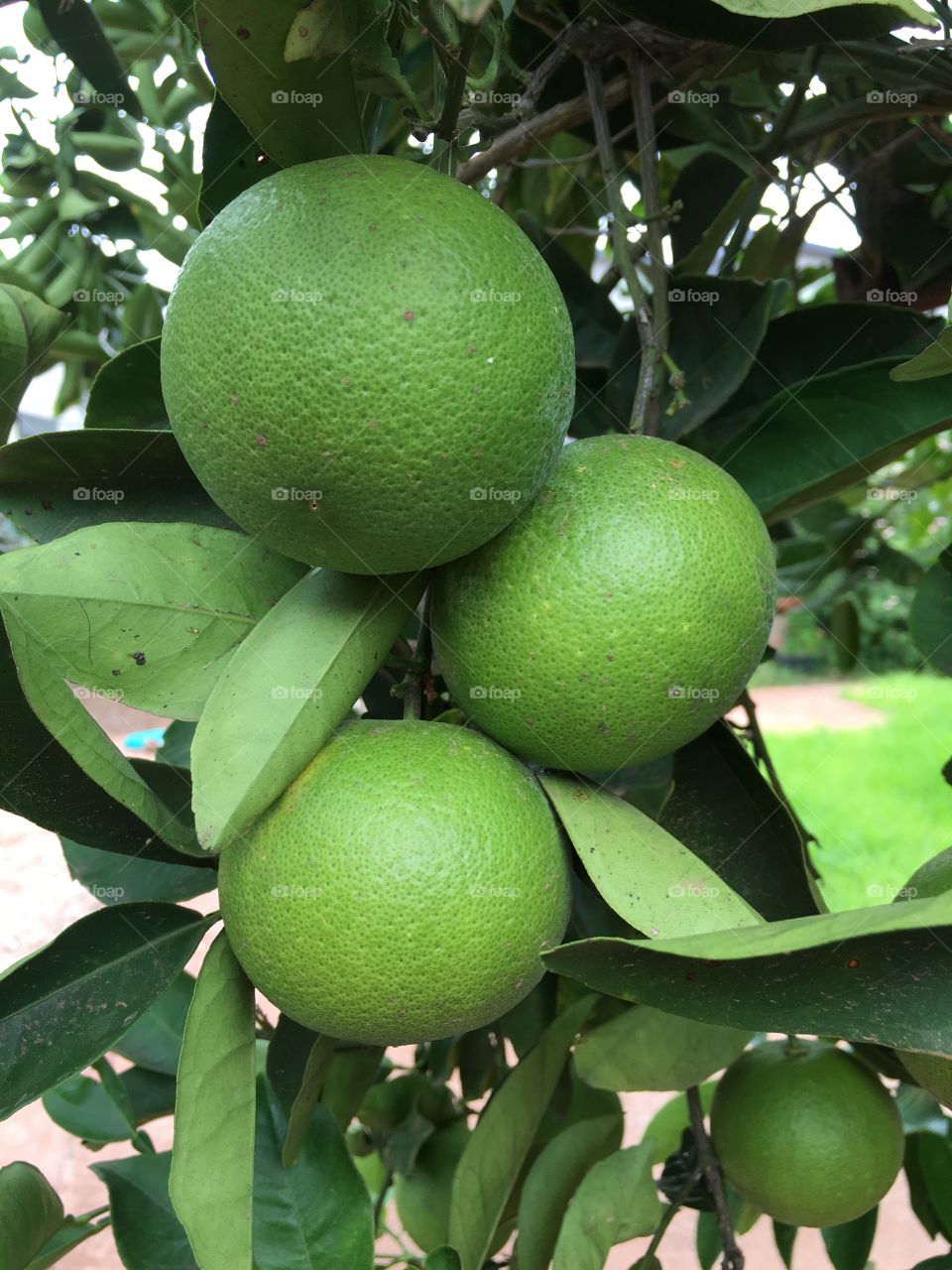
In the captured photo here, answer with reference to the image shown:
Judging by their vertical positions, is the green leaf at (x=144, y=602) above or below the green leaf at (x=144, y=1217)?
above

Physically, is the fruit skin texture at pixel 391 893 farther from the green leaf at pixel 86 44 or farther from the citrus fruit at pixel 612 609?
the green leaf at pixel 86 44

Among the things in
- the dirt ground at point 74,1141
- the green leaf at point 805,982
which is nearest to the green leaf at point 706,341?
the green leaf at point 805,982

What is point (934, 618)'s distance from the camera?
0.90 meters

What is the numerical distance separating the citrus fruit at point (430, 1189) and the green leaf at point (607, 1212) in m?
0.30

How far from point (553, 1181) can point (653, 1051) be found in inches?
A: 4.5

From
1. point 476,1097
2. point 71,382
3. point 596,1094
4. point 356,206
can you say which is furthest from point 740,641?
point 71,382

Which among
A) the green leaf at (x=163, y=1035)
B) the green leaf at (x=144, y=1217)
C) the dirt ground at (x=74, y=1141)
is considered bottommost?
the dirt ground at (x=74, y=1141)

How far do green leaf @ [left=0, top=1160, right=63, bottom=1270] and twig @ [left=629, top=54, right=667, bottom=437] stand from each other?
636 millimetres

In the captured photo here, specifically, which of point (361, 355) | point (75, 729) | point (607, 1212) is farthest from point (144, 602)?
point (607, 1212)

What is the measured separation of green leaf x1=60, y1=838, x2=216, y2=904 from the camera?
2.64 ft

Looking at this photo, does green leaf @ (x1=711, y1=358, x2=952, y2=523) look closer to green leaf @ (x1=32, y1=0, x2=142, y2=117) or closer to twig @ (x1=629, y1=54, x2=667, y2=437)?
twig @ (x1=629, y1=54, x2=667, y2=437)

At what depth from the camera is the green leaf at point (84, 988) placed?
1.90 ft

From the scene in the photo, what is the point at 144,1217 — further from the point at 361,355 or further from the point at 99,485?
the point at 361,355

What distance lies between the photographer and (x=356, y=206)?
449mm
